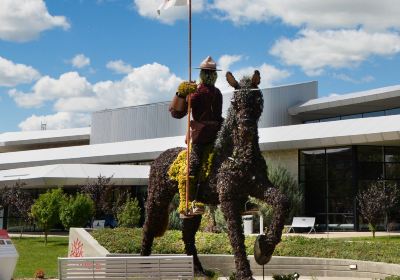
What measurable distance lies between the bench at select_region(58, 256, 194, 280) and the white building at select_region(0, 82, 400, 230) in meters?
17.8

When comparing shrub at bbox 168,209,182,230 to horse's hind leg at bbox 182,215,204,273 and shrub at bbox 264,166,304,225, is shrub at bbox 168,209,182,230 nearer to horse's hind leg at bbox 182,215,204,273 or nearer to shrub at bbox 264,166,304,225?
shrub at bbox 264,166,304,225

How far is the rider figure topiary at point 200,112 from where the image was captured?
10891 mm

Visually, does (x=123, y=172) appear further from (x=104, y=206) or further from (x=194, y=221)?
(x=194, y=221)

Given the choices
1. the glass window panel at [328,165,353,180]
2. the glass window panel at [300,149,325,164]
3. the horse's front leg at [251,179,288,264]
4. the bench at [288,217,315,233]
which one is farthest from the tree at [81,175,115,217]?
the horse's front leg at [251,179,288,264]

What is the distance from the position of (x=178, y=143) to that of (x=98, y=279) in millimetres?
24926

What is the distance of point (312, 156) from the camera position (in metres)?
31.7

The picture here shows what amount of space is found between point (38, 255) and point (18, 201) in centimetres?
851

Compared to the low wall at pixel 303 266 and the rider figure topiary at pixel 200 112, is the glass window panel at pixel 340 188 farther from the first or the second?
the rider figure topiary at pixel 200 112

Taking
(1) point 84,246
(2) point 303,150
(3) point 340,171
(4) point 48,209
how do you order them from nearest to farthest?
(1) point 84,246 → (4) point 48,209 → (3) point 340,171 → (2) point 303,150

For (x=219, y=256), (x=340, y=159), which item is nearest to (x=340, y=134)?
(x=340, y=159)

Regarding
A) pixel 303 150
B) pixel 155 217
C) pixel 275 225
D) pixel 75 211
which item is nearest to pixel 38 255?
pixel 75 211

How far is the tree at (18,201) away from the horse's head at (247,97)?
884 inches

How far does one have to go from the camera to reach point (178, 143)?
117 feet

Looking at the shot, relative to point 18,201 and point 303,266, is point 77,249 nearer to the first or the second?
point 303,266
